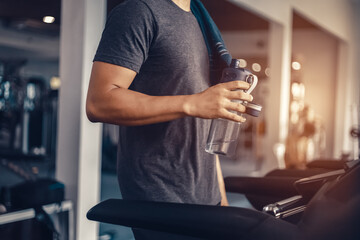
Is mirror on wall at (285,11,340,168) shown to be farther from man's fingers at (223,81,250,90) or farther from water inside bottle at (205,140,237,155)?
man's fingers at (223,81,250,90)

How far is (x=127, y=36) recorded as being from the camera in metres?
0.95

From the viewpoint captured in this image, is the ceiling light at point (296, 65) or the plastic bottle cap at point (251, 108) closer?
the plastic bottle cap at point (251, 108)

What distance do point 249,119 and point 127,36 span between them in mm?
9279

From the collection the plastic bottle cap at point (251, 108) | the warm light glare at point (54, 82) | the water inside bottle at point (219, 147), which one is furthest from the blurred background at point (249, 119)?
the warm light glare at point (54, 82)

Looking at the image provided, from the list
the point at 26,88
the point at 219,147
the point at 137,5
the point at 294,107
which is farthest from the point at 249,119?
the point at 137,5

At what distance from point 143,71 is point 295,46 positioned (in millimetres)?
8417

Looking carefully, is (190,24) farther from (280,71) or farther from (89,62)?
(280,71)

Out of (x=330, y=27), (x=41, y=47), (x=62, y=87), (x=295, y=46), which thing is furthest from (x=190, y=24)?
(x=41, y=47)

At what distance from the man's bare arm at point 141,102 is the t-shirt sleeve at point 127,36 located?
0.06ft

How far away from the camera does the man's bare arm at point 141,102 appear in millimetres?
863

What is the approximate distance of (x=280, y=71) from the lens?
5258 mm

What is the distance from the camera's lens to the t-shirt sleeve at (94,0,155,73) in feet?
3.08

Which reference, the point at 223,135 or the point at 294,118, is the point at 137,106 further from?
the point at 294,118

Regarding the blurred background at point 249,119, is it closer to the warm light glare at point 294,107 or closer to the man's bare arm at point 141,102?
the warm light glare at point 294,107
